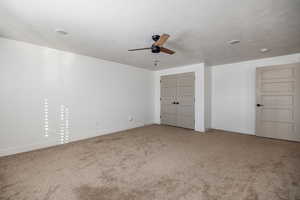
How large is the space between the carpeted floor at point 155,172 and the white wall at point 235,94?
1252 millimetres

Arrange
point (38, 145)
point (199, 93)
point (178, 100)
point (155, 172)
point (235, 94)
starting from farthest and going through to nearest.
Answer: point (178, 100)
point (199, 93)
point (235, 94)
point (38, 145)
point (155, 172)

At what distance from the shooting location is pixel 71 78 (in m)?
3.79

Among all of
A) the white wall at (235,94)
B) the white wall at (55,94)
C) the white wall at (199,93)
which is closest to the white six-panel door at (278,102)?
the white wall at (235,94)

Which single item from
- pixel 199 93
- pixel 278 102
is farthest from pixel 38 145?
pixel 278 102

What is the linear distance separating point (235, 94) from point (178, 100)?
6.53ft

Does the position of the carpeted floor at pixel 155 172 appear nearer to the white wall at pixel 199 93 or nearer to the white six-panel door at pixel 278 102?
the white six-panel door at pixel 278 102

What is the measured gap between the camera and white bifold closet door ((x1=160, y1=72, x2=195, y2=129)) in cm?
513

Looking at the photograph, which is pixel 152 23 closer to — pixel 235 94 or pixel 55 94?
pixel 55 94

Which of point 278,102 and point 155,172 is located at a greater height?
point 278,102

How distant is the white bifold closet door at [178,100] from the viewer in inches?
202

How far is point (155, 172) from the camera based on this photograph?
2234 millimetres

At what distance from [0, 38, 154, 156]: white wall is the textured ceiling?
45 centimetres

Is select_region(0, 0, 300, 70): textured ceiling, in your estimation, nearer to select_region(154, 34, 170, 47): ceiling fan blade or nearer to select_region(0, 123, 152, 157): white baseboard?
select_region(154, 34, 170, 47): ceiling fan blade

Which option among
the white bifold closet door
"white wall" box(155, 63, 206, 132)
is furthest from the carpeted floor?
the white bifold closet door
